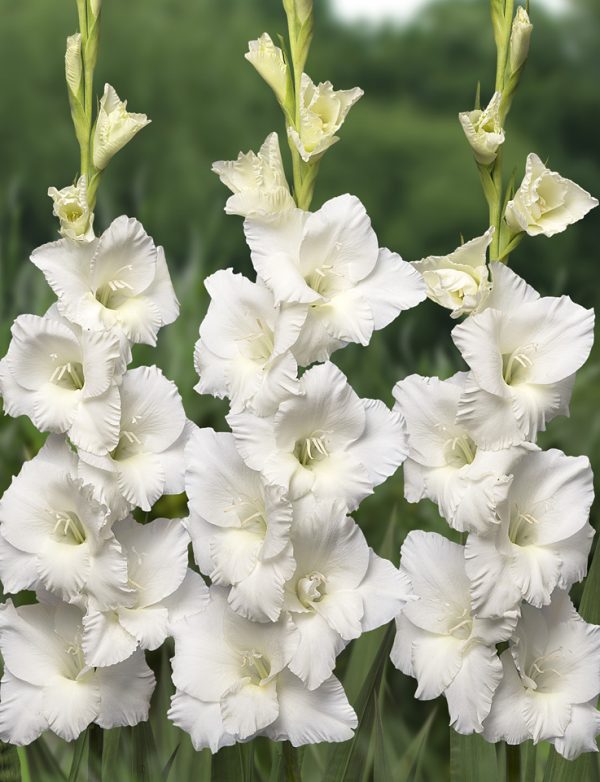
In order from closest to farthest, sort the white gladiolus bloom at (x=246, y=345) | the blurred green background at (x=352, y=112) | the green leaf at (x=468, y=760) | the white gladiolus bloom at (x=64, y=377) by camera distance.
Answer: the white gladiolus bloom at (x=246, y=345) < the white gladiolus bloom at (x=64, y=377) < the green leaf at (x=468, y=760) < the blurred green background at (x=352, y=112)

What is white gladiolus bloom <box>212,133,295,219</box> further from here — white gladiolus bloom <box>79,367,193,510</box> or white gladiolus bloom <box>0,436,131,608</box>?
white gladiolus bloom <box>0,436,131,608</box>

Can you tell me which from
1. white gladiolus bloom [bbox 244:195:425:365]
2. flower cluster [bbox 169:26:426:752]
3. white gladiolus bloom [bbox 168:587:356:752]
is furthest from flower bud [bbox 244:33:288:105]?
white gladiolus bloom [bbox 168:587:356:752]

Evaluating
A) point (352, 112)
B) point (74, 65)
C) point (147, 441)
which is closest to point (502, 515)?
point (147, 441)

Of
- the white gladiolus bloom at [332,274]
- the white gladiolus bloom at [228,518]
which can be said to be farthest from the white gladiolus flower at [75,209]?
the white gladiolus bloom at [228,518]

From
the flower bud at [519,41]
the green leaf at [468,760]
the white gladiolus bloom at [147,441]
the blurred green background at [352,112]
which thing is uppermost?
the flower bud at [519,41]

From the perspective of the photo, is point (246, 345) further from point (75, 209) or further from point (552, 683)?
point (552, 683)

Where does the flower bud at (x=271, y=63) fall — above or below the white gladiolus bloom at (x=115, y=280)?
above

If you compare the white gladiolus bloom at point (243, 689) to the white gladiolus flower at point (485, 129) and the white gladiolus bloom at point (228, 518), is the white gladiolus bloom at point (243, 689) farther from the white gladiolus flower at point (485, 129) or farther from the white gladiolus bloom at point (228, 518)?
the white gladiolus flower at point (485, 129)
